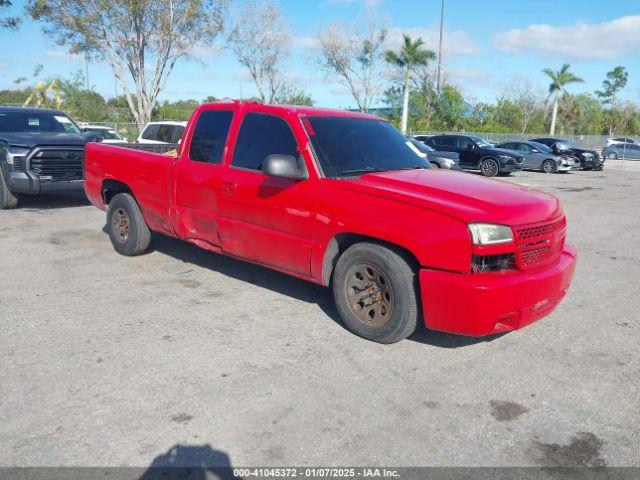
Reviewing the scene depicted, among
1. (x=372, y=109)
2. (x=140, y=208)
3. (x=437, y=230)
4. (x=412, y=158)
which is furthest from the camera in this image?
(x=372, y=109)

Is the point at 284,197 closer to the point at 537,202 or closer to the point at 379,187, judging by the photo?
the point at 379,187

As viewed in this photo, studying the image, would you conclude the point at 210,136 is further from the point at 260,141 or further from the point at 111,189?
the point at 111,189

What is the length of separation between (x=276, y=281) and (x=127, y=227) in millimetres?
2163

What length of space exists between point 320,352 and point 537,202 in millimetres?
1996

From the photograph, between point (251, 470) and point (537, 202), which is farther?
point (537, 202)

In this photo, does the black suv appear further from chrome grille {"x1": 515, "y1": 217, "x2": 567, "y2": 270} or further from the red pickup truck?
chrome grille {"x1": 515, "y1": 217, "x2": 567, "y2": 270}

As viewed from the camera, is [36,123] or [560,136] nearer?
[36,123]

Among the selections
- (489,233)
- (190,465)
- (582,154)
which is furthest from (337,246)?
(582,154)

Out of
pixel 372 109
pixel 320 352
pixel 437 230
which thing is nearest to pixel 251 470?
pixel 320 352

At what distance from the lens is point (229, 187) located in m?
5.04

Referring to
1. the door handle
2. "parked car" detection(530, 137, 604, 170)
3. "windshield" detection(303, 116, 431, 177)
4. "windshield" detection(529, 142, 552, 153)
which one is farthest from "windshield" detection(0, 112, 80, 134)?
"parked car" detection(530, 137, 604, 170)

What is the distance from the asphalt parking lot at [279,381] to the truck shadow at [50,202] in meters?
4.94

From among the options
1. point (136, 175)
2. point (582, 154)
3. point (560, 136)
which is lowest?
point (582, 154)

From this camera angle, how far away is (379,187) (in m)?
4.10
